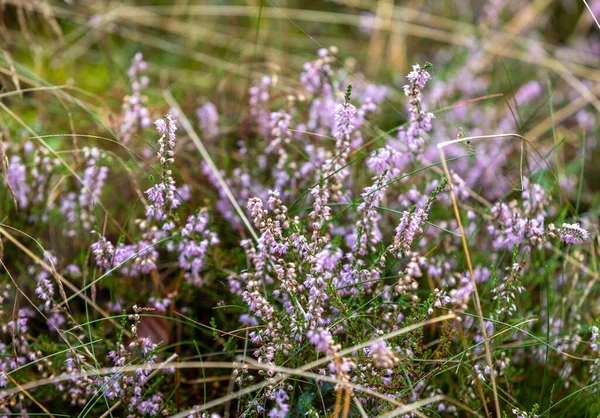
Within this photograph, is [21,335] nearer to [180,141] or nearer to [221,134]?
[180,141]

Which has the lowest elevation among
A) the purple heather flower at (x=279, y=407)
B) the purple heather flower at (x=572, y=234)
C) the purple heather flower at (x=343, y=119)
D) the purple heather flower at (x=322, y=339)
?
the purple heather flower at (x=279, y=407)

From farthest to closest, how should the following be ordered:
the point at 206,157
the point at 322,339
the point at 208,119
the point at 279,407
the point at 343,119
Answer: the point at 208,119 < the point at 206,157 < the point at 343,119 < the point at 279,407 < the point at 322,339

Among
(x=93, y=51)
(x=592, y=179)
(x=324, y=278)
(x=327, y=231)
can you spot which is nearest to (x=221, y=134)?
(x=327, y=231)

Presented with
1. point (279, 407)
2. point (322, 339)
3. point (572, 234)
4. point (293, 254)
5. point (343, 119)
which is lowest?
point (279, 407)

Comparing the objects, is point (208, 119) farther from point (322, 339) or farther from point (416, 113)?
point (322, 339)

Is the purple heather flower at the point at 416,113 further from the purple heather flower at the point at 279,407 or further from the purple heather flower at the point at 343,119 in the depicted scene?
the purple heather flower at the point at 279,407

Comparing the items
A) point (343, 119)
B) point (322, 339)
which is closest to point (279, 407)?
point (322, 339)

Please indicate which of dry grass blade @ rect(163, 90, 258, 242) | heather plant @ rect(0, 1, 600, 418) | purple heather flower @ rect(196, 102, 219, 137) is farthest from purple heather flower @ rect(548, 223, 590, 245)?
purple heather flower @ rect(196, 102, 219, 137)

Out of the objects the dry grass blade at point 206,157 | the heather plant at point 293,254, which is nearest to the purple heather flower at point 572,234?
the heather plant at point 293,254
